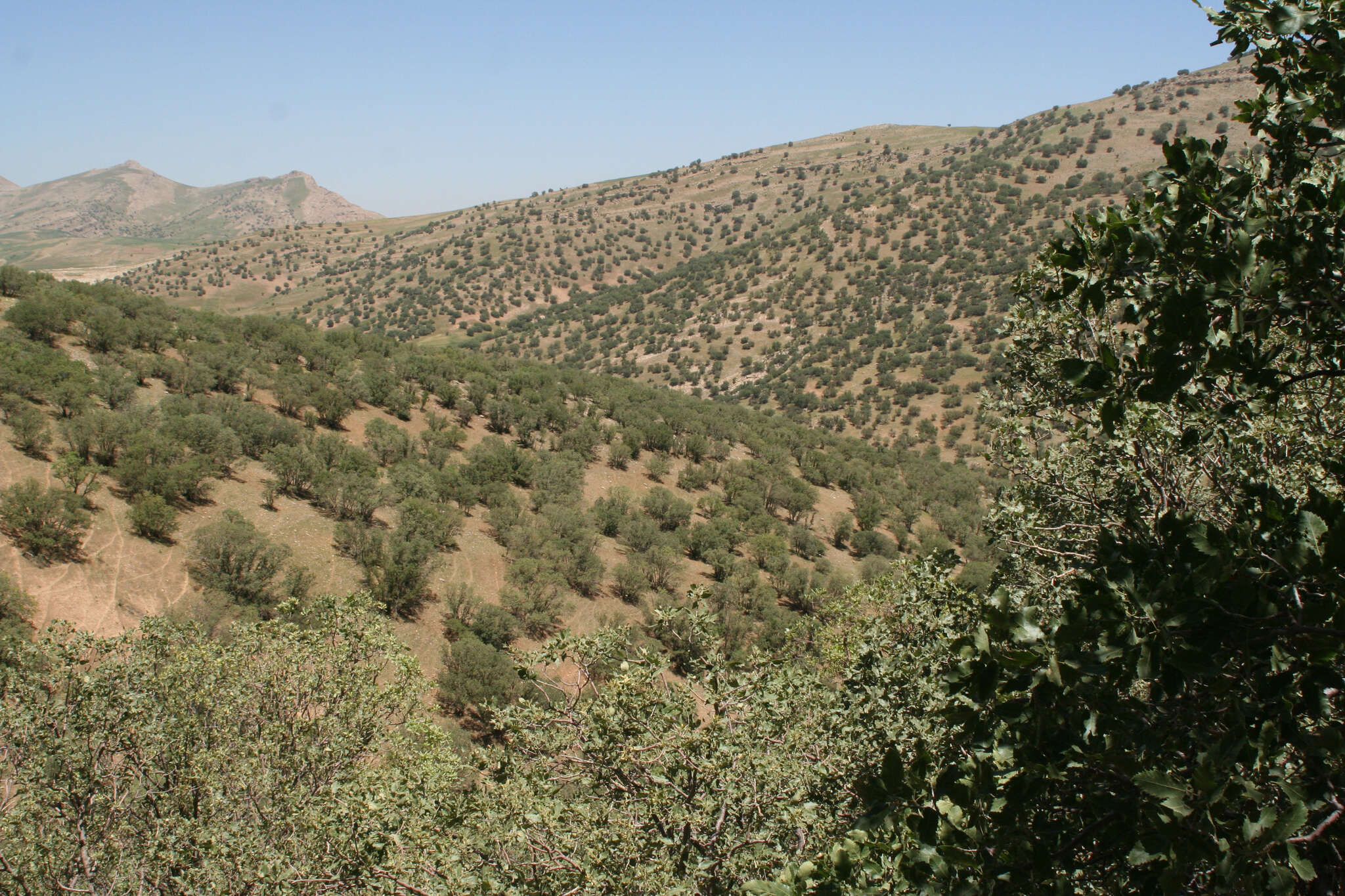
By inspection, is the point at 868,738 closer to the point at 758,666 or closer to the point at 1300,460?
the point at 758,666

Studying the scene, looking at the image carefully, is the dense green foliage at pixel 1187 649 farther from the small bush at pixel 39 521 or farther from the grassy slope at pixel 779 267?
the grassy slope at pixel 779 267

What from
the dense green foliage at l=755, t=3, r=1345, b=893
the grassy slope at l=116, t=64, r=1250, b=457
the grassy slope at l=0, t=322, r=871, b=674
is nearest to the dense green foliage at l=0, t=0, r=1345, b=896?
the dense green foliage at l=755, t=3, r=1345, b=893

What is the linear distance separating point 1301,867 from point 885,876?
1190 mm

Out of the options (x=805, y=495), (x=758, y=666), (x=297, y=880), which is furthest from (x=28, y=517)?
(x=805, y=495)

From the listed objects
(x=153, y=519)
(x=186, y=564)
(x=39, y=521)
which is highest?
(x=39, y=521)

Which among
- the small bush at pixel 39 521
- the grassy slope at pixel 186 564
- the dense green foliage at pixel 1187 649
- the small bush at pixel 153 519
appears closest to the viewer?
the dense green foliage at pixel 1187 649

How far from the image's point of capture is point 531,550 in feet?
68.0

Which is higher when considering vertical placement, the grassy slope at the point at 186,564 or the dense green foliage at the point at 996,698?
the dense green foliage at the point at 996,698

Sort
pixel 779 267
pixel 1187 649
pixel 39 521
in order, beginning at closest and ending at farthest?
1. pixel 1187 649
2. pixel 39 521
3. pixel 779 267

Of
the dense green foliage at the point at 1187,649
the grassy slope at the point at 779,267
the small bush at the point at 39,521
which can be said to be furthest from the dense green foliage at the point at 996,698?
the grassy slope at the point at 779,267

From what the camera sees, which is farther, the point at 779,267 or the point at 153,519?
the point at 779,267

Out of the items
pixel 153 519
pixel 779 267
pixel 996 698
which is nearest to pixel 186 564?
pixel 153 519

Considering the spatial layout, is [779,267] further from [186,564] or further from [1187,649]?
[1187,649]

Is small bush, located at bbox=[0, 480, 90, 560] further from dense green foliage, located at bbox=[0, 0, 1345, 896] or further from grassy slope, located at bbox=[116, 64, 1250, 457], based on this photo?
grassy slope, located at bbox=[116, 64, 1250, 457]
